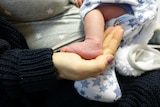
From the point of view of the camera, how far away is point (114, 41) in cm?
64

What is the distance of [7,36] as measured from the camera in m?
0.66

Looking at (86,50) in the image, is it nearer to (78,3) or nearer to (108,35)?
(108,35)

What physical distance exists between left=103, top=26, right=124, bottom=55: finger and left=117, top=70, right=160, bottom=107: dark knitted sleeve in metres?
0.11

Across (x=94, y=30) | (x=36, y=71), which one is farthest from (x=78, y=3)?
(x=36, y=71)

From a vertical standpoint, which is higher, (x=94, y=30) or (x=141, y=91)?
(x=94, y=30)

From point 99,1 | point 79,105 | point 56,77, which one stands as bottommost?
point 79,105

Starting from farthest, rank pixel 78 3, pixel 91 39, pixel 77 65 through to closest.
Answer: pixel 78 3, pixel 91 39, pixel 77 65

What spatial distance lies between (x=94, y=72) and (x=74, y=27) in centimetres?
24

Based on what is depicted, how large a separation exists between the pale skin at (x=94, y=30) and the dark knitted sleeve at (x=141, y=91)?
132 mm

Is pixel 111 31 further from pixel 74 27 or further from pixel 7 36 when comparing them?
pixel 7 36

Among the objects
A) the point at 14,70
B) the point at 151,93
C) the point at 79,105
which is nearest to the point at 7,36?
the point at 14,70

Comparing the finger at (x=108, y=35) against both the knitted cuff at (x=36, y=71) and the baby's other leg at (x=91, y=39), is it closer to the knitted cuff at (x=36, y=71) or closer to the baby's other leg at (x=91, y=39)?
the baby's other leg at (x=91, y=39)

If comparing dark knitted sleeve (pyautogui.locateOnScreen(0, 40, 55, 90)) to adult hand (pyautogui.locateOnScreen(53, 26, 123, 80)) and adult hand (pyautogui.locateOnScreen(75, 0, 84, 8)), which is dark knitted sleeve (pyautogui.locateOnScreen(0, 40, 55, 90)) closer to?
adult hand (pyautogui.locateOnScreen(53, 26, 123, 80))

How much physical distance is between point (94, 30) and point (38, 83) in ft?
0.63
